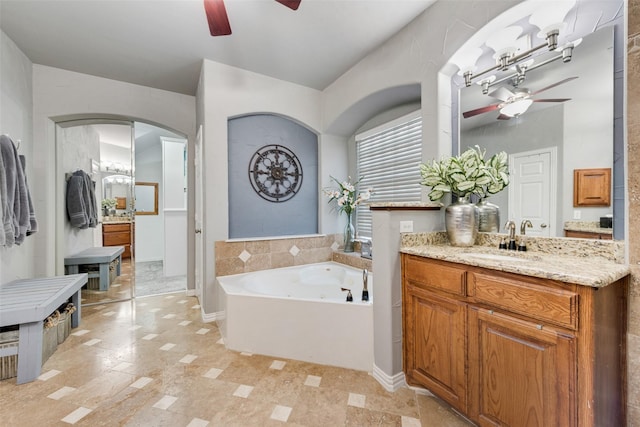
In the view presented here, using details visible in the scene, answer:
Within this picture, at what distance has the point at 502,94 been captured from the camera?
1718mm

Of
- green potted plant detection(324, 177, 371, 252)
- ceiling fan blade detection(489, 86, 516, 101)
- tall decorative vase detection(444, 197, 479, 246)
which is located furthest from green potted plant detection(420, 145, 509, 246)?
green potted plant detection(324, 177, 371, 252)

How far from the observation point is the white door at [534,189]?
4.86 feet

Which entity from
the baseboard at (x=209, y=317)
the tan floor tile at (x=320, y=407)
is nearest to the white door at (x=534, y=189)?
the tan floor tile at (x=320, y=407)

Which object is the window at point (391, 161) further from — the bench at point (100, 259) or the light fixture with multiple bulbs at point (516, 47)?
the bench at point (100, 259)

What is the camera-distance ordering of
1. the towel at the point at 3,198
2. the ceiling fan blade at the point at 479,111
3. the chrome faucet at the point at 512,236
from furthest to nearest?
the towel at the point at 3,198, the ceiling fan blade at the point at 479,111, the chrome faucet at the point at 512,236

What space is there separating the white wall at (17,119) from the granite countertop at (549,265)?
3531 mm

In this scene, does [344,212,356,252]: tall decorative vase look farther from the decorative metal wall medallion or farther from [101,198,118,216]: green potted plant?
[101,198,118,216]: green potted plant

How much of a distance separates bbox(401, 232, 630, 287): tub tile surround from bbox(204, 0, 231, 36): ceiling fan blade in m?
1.76

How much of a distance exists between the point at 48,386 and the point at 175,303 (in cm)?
161

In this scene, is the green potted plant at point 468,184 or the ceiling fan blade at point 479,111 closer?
the green potted plant at point 468,184

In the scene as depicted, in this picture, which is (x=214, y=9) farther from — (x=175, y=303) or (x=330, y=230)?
(x=175, y=303)

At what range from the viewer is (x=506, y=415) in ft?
3.90

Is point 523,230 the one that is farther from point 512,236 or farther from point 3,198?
point 3,198

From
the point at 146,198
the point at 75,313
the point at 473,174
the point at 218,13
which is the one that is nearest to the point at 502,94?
the point at 473,174
